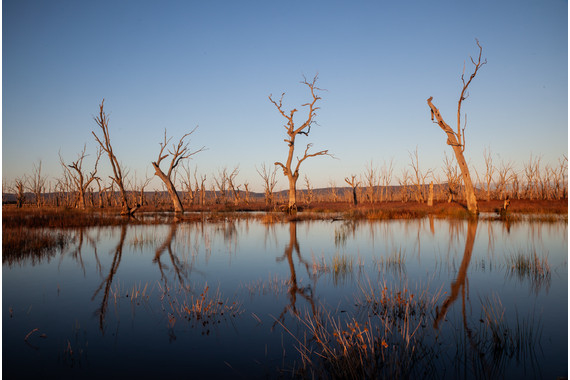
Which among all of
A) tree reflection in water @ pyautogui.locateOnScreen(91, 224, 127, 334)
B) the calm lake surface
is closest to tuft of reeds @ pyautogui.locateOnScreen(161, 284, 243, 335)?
the calm lake surface

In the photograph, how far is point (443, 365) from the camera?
361cm

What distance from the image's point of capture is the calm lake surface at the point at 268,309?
148 inches

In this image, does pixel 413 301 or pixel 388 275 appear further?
pixel 388 275

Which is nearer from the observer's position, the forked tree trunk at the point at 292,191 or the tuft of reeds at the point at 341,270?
the tuft of reeds at the point at 341,270

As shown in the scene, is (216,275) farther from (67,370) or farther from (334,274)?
(67,370)

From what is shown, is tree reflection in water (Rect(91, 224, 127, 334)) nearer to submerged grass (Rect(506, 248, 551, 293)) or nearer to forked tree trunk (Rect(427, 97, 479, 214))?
submerged grass (Rect(506, 248, 551, 293))

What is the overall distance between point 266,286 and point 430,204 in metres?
26.0

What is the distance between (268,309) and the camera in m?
5.40

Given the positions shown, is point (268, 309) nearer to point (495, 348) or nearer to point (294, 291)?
point (294, 291)

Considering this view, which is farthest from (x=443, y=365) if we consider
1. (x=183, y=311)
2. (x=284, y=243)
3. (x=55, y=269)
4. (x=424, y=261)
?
(x=284, y=243)

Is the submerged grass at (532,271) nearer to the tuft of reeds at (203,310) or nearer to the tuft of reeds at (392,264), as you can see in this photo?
the tuft of reeds at (392,264)

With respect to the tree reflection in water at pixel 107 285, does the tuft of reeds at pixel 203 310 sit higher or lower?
higher

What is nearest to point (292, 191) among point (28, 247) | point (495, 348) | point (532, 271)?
point (28, 247)

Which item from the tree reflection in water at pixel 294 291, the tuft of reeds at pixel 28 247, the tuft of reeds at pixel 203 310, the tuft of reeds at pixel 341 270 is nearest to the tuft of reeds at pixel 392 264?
the tuft of reeds at pixel 341 270
